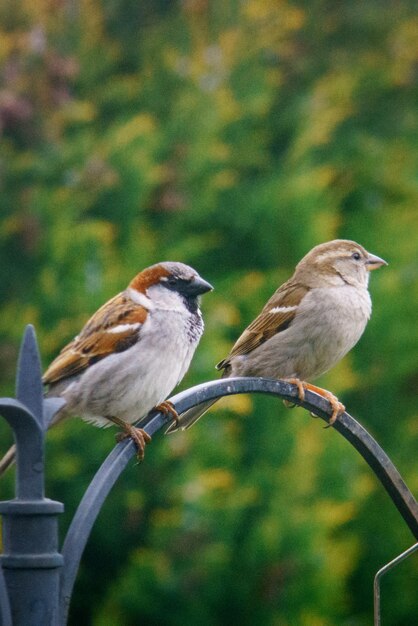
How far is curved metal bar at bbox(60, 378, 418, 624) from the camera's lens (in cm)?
142

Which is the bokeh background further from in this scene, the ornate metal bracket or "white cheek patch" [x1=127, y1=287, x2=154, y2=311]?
the ornate metal bracket

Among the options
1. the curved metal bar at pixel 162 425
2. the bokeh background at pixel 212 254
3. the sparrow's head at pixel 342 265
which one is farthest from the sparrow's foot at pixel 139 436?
the bokeh background at pixel 212 254

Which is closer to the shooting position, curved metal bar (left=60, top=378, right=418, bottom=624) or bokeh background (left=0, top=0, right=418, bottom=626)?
curved metal bar (left=60, top=378, right=418, bottom=624)

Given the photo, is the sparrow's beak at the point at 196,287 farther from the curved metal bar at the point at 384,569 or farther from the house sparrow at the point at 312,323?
the curved metal bar at the point at 384,569

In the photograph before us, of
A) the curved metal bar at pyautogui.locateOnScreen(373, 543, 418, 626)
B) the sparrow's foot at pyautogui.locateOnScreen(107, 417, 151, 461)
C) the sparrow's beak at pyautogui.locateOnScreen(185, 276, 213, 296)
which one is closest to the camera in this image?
the curved metal bar at pyautogui.locateOnScreen(373, 543, 418, 626)

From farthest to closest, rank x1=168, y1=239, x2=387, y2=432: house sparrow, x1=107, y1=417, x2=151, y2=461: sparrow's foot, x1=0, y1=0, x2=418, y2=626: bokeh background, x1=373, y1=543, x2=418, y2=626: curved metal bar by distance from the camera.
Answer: x1=0, y1=0, x2=418, y2=626: bokeh background → x1=168, y1=239, x2=387, y2=432: house sparrow → x1=107, y1=417, x2=151, y2=461: sparrow's foot → x1=373, y1=543, x2=418, y2=626: curved metal bar

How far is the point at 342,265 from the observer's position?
349cm

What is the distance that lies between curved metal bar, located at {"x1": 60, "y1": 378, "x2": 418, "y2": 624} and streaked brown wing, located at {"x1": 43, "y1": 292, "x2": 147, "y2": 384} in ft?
1.68

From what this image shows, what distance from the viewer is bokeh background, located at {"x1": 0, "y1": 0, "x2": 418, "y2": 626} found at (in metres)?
4.04

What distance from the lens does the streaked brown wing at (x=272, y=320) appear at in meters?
3.35

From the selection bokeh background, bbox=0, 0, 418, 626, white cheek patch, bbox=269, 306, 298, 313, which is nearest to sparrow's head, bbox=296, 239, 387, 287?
white cheek patch, bbox=269, 306, 298, 313

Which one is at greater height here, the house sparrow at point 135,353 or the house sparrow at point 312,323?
the house sparrow at point 312,323

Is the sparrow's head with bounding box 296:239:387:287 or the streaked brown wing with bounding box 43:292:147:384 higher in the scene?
the sparrow's head with bounding box 296:239:387:287

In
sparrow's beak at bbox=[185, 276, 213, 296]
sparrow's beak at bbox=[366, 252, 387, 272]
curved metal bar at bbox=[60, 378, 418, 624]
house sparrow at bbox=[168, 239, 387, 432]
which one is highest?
sparrow's beak at bbox=[366, 252, 387, 272]
